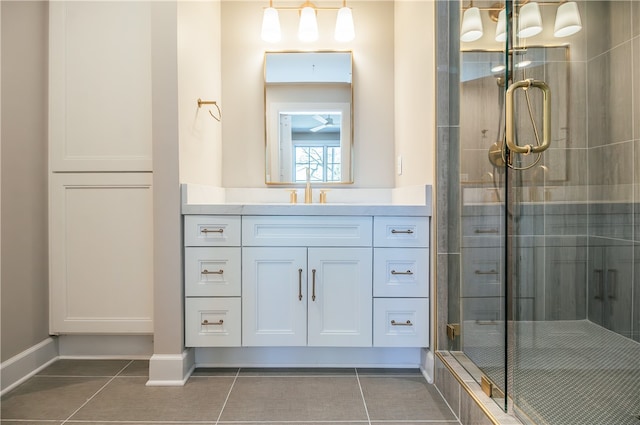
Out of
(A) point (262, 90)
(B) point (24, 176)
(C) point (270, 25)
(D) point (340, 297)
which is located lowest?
(D) point (340, 297)

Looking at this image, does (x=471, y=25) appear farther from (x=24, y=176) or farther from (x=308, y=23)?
(x=24, y=176)

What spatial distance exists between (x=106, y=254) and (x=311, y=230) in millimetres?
1116

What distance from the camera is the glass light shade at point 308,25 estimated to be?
7.86 feet

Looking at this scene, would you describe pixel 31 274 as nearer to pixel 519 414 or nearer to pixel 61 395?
pixel 61 395

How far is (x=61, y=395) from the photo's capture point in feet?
5.63

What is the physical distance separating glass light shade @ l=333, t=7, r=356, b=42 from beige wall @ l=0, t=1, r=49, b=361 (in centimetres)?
161

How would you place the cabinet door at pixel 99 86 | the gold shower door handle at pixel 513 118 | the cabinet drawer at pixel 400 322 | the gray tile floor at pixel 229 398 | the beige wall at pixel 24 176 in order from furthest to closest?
the cabinet door at pixel 99 86, the cabinet drawer at pixel 400 322, the beige wall at pixel 24 176, the gray tile floor at pixel 229 398, the gold shower door handle at pixel 513 118

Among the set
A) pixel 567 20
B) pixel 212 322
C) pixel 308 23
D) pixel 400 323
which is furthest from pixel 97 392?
pixel 567 20

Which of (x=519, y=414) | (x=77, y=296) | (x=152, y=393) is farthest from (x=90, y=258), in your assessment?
(x=519, y=414)

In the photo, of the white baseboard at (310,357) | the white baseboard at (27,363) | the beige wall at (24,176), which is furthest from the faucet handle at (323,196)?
the white baseboard at (27,363)

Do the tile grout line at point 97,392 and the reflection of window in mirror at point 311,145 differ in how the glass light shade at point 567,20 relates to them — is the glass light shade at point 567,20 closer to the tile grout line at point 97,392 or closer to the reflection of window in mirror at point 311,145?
the reflection of window in mirror at point 311,145

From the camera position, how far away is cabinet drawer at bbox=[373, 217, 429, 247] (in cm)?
190

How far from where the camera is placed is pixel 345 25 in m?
2.42

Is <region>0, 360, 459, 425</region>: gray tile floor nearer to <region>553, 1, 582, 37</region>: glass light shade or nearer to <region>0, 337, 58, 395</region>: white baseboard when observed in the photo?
<region>0, 337, 58, 395</region>: white baseboard
